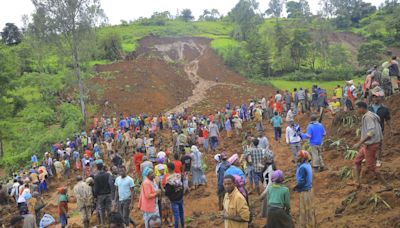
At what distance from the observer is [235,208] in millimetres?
5223

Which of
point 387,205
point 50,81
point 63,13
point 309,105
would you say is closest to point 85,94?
point 50,81

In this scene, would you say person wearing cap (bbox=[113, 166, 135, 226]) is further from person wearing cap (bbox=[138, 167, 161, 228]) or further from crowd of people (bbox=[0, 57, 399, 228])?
person wearing cap (bbox=[138, 167, 161, 228])

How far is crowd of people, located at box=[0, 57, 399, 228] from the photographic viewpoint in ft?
19.0

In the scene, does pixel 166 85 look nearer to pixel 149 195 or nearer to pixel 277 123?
pixel 277 123

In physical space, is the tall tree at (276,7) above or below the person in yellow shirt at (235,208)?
above

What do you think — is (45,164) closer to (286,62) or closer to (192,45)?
(286,62)

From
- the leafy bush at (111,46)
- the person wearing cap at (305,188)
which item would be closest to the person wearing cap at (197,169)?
the person wearing cap at (305,188)

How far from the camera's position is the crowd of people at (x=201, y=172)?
5.80 m

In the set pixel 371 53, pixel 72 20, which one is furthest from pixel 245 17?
pixel 72 20

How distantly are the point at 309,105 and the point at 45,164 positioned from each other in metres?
13.3

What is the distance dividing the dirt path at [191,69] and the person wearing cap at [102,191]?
75.8 ft

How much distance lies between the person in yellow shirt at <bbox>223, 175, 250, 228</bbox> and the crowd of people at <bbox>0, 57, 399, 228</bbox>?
1cm

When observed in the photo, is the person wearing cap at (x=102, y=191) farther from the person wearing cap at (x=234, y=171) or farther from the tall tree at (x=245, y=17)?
the tall tree at (x=245, y=17)

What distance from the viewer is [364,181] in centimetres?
828
